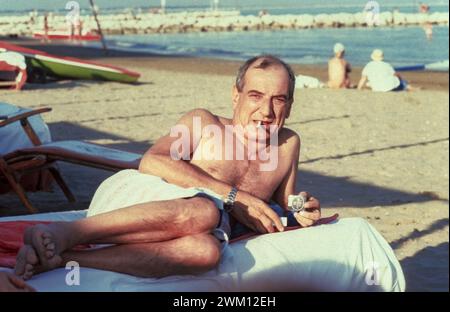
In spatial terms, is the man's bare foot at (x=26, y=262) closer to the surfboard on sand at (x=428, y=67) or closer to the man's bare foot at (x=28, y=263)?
the man's bare foot at (x=28, y=263)

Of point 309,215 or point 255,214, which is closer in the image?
point 255,214

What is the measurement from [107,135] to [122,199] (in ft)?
19.7

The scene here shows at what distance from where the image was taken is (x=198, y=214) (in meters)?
3.00

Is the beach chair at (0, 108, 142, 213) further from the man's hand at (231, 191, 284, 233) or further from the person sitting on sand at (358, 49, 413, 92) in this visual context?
the person sitting on sand at (358, 49, 413, 92)

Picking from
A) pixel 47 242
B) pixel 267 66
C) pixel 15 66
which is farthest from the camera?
pixel 15 66

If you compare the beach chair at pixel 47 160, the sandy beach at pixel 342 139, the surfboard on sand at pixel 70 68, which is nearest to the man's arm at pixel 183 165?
the sandy beach at pixel 342 139

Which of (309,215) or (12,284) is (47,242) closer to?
(12,284)

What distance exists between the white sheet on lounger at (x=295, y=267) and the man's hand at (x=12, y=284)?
21 centimetres

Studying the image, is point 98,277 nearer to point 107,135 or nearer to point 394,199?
point 394,199

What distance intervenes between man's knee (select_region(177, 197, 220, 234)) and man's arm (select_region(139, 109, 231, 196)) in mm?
281

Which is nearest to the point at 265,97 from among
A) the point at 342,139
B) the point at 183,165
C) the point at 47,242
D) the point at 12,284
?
the point at 183,165

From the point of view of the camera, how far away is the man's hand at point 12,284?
8.58 ft

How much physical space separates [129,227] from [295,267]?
671mm
